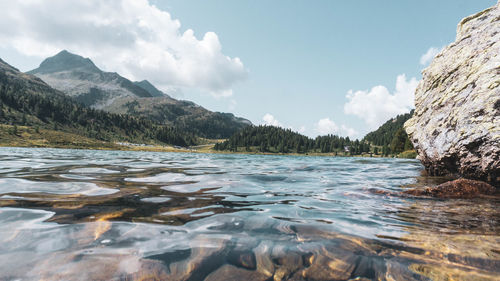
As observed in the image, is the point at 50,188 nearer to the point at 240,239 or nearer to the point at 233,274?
the point at 240,239

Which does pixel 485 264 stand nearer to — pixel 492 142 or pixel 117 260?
pixel 117 260

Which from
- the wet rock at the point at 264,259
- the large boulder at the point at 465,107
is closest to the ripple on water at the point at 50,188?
the wet rock at the point at 264,259

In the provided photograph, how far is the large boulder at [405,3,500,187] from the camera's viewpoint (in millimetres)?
10562

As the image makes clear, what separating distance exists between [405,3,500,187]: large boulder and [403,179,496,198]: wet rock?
1.07 m

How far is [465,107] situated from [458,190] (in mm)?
5108

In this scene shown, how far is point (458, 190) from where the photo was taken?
970 centimetres

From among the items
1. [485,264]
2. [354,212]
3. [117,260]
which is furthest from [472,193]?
[117,260]

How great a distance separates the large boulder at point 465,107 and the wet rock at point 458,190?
107cm

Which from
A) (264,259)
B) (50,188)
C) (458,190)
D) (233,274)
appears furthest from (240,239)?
(458,190)

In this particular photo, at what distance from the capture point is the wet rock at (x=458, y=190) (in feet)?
31.2

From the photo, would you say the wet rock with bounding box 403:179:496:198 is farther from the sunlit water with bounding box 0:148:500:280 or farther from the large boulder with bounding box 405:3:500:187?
the sunlit water with bounding box 0:148:500:280

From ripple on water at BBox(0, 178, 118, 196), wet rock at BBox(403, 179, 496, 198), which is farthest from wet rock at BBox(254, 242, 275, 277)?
wet rock at BBox(403, 179, 496, 198)

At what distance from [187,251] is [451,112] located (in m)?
15.8

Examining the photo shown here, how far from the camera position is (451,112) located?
1324 centimetres
